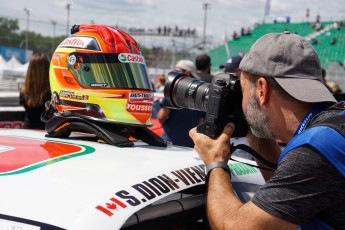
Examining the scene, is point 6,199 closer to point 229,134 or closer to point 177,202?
point 177,202

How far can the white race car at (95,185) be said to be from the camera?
4.11 feet

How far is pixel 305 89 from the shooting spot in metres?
1.41

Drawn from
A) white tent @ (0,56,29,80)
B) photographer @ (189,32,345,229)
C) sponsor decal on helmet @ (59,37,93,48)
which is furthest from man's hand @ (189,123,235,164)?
white tent @ (0,56,29,80)

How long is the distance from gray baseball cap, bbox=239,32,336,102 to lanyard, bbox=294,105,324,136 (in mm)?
41

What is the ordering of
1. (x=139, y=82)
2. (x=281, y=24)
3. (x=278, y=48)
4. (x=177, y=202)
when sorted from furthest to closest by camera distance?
(x=281, y=24) → (x=139, y=82) → (x=177, y=202) → (x=278, y=48)

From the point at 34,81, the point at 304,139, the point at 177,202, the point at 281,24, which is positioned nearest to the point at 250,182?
the point at 177,202

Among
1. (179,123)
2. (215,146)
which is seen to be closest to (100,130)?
(215,146)

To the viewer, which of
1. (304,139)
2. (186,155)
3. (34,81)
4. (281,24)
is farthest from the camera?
(281,24)

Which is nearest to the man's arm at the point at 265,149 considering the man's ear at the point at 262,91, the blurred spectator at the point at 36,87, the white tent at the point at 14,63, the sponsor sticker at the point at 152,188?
the sponsor sticker at the point at 152,188

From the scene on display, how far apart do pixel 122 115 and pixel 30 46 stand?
22.0m

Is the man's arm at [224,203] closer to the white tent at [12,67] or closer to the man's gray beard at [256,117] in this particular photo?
Answer: the man's gray beard at [256,117]

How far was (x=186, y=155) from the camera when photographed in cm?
192

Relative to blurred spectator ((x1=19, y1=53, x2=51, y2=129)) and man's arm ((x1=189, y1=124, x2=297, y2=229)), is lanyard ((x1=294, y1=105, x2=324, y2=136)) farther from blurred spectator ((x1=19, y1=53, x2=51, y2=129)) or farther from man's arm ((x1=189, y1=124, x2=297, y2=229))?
blurred spectator ((x1=19, y1=53, x2=51, y2=129))

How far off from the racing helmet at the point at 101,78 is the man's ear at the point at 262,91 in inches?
28.4
